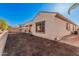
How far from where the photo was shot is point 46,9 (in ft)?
7.16

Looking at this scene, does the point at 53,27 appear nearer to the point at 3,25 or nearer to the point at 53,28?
the point at 53,28

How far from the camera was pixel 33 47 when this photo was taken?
7.18 ft

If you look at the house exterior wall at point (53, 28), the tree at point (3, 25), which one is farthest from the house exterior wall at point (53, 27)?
the tree at point (3, 25)

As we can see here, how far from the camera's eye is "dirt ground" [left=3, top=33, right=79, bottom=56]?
85.6 inches

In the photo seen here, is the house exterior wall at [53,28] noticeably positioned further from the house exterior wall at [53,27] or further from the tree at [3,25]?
the tree at [3,25]

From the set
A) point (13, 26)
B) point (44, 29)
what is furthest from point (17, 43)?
point (44, 29)

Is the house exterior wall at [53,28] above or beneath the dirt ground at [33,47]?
above

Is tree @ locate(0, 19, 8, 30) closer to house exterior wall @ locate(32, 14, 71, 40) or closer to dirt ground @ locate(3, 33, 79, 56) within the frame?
dirt ground @ locate(3, 33, 79, 56)

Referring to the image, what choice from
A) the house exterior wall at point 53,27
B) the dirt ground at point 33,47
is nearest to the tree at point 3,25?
the dirt ground at point 33,47

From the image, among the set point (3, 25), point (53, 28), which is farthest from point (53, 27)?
point (3, 25)

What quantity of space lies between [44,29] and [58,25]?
6.7 inches

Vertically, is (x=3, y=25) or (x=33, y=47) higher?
(x=3, y=25)

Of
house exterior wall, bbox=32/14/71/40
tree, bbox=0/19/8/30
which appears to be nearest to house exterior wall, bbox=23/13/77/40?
house exterior wall, bbox=32/14/71/40

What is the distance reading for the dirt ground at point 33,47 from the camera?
217 cm
